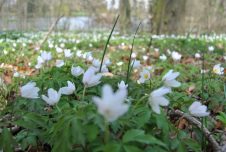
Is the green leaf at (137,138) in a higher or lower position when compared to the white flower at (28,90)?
lower

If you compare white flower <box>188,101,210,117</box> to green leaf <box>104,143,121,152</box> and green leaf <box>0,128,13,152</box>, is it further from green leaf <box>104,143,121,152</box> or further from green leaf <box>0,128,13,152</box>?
green leaf <box>0,128,13,152</box>

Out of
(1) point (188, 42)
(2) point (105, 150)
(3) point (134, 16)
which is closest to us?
(2) point (105, 150)

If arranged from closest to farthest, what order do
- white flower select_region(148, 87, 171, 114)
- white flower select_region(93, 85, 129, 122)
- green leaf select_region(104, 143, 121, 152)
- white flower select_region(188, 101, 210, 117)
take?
1. white flower select_region(93, 85, 129, 122)
2. green leaf select_region(104, 143, 121, 152)
3. white flower select_region(148, 87, 171, 114)
4. white flower select_region(188, 101, 210, 117)

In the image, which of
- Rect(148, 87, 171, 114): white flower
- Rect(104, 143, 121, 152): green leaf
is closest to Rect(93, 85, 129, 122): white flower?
Rect(104, 143, 121, 152): green leaf

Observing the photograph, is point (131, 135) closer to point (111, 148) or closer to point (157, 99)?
point (111, 148)

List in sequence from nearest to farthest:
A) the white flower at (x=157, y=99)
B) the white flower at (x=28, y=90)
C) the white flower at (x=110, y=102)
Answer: the white flower at (x=110, y=102), the white flower at (x=157, y=99), the white flower at (x=28, y=90)

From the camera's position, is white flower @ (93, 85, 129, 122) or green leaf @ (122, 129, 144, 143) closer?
white flower @ (93, 85, 129, 122)

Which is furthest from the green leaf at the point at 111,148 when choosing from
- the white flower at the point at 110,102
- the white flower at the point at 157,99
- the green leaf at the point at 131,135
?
the white flower at the point at 157,99

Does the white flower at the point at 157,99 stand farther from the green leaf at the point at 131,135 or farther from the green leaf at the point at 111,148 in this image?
the green leaf at the point at 111,148

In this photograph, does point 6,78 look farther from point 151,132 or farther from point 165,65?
point 151,132

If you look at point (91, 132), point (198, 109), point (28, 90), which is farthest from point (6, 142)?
point (198, 109)

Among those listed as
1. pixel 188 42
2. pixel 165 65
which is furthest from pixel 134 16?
pixel 165 65
